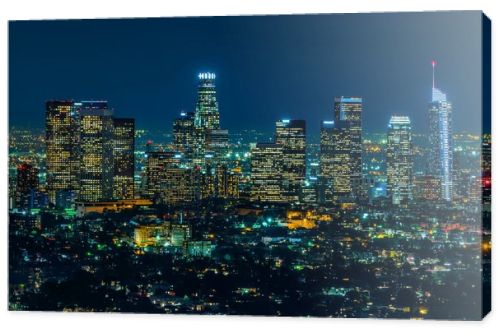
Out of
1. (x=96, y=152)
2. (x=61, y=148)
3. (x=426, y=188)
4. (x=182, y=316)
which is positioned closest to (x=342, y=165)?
(x=426, y=188)

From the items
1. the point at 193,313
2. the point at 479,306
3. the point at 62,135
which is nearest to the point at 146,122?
the point at 62,135

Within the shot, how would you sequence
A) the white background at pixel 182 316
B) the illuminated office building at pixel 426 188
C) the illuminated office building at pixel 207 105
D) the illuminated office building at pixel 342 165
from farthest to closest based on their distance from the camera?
the illuminated office building at pixel 207 105 → the illuminated office building at pixel 342 165 → the illuminated office building at pixel 426 188 → the white background at pixel 182 316

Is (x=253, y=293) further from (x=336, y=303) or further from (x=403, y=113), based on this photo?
(x=403, y=113)

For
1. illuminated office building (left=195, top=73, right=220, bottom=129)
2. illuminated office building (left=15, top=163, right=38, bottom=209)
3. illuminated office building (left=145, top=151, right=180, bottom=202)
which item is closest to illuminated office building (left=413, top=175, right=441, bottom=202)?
illuminated office building (left=195, top=73, right=220, bottom=129)

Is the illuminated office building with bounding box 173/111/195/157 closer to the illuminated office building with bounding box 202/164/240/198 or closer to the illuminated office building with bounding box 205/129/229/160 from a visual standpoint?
the illuminated office building with bounding box 205/129/229/160

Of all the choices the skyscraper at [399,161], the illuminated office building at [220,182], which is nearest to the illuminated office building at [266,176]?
the illuminated office building at [220,182]

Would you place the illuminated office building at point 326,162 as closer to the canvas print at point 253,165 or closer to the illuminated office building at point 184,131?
the canvas print at point 253,165
